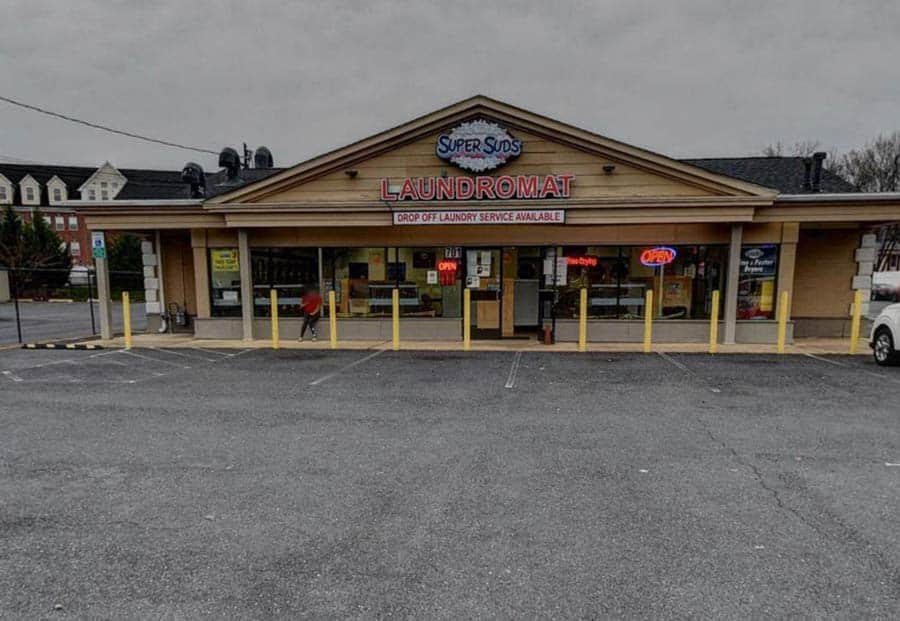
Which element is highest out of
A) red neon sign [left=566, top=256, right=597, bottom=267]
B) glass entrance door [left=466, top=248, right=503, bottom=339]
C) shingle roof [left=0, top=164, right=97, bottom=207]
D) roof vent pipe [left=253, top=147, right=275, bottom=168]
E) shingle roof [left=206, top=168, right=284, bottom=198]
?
shingle roof [left=0, top=164, right=97, bottom=207]

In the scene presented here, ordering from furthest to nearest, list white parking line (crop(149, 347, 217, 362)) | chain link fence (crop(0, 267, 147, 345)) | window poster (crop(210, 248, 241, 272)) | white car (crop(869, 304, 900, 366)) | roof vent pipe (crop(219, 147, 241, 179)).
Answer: chain link fence (crop(0, 267, 147, 345))
roof vent pipe (crop(219, 147, 241, 179))
window poster (crop(210, 248, 241, 272))
white parking line (crop(149, 347, 217, 362))
white car (crop(869, 304, 900, 366))

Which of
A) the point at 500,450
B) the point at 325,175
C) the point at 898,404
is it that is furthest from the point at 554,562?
the point at 325,175

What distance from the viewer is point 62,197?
58.6m

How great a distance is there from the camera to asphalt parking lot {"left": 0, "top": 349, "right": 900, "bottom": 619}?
3203 mm

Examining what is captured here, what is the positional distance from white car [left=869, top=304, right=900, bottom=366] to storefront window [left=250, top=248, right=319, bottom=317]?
12702 millimetres

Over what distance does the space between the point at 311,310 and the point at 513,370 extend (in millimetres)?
6167

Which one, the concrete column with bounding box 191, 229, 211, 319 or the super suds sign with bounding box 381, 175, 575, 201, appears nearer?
the super suds sign with bounding box 381, 175, 575, 201

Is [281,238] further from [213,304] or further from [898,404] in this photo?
[898,404]

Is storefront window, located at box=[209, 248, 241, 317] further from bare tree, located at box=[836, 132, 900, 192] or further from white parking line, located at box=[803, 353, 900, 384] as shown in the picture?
bare tree, located at box=[836, 132, 900, 192]

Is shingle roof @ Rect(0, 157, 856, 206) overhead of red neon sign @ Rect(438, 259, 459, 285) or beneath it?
overhead

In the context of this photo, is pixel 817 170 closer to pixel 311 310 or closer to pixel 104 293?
pixel 311 310

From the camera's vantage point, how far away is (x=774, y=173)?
602 inches

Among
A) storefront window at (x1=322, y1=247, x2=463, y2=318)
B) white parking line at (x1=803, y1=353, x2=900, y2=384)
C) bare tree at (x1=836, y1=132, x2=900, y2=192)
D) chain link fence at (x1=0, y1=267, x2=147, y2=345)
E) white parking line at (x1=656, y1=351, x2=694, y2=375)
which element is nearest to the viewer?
white parking line at (x1=803, y1=353, x2=900, y2=384)

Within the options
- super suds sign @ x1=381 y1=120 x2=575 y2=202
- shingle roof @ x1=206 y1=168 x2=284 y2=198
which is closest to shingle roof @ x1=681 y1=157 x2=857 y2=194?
super suds sign @ x1=381 y1=120 x2=575 y2=202
